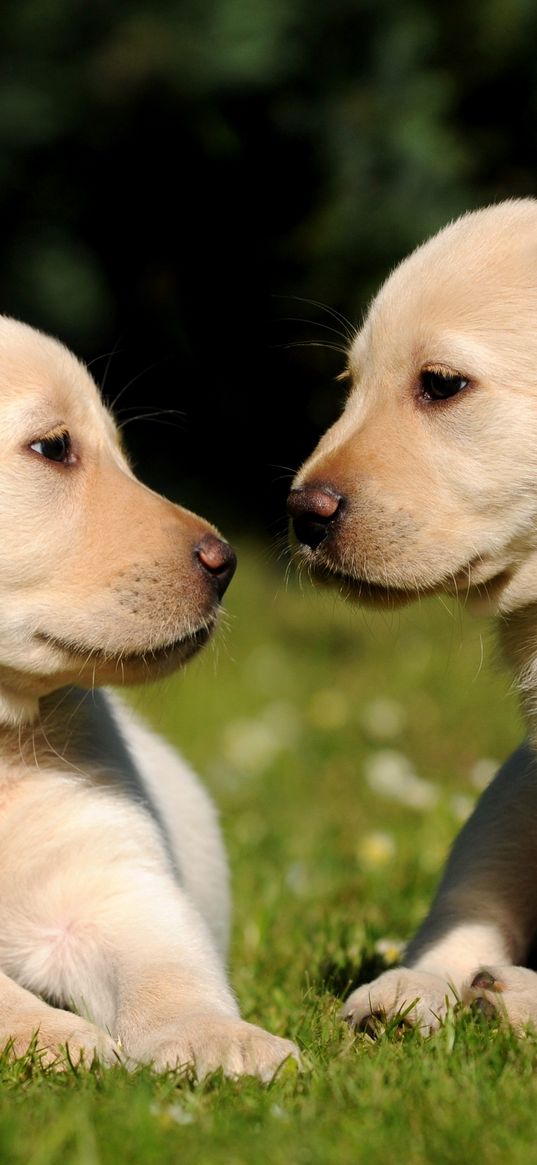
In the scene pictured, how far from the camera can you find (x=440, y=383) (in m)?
4.31

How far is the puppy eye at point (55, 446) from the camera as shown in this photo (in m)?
4.38

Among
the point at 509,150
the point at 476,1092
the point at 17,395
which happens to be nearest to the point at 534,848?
the point at 476,1092

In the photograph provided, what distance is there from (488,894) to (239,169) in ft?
30.4

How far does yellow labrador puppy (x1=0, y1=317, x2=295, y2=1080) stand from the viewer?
163 inches

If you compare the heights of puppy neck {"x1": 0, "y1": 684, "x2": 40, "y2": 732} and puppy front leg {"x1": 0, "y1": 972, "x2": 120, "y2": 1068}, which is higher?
puppy neck {"x1": 0, "y1": 684, "x2": 40, "y2": 732}

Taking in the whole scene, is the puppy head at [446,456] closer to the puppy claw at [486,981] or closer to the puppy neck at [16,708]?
the puppy neck at [16,708]

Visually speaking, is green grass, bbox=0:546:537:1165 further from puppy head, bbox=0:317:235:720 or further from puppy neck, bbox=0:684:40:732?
puppy neck, bbox=0:684:40:732

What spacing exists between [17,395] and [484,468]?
1229 millimetres

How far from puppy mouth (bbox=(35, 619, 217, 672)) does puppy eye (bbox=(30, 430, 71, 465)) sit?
1.67 ft

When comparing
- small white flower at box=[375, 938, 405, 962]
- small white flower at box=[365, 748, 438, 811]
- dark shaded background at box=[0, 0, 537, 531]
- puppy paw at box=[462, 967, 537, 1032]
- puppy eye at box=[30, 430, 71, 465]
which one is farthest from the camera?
dark shaded background at box=[0, 0, 537, 531]

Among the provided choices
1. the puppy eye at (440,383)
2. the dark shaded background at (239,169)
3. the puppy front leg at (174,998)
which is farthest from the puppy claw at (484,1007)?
the dark shaded background at (239,169)

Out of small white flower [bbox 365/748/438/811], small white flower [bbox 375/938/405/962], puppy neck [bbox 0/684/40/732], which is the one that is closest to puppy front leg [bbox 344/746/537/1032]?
small white flower [bbox 375/938/405/962]

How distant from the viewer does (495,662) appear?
4.48 m

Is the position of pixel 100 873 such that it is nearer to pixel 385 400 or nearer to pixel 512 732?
pixel 385 400
